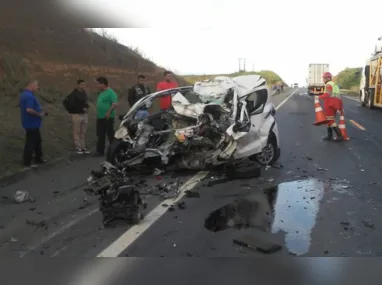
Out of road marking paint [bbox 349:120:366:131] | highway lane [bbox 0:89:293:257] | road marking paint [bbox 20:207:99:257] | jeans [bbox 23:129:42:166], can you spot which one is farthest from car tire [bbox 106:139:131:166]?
road marking paint [bbox 349:120:366:131]

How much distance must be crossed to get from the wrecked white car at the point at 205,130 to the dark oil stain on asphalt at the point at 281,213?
1176 mm

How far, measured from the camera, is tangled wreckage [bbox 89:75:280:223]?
702 centimetres

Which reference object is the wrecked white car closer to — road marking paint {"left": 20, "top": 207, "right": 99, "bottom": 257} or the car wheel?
the car wheel

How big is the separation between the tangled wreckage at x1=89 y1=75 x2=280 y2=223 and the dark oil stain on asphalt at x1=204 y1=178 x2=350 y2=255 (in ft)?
3.72

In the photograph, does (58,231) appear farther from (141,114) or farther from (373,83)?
(373,83)

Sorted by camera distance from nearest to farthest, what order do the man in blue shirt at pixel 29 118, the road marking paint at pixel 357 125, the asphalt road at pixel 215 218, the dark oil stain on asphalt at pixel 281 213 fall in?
the asphalt road at pixel 215 218 < the dark oil stain on asphalt at pixel 281 213 < the man in blue shirt at pixel 29 118 < the road marking paint at pixel 357 125

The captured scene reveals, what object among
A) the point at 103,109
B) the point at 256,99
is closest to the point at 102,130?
the point at 103,109

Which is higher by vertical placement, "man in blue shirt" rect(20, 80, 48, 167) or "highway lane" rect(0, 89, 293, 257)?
"man in blue shirt" rect(20, 80, 48, 167)

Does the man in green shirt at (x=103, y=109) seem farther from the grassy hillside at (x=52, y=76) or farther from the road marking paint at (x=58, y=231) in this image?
the road marking paint at (x=58, y=231)

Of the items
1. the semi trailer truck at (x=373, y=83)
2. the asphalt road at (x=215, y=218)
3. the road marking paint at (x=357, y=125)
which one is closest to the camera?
the asphalt road at (x=215, y=218)

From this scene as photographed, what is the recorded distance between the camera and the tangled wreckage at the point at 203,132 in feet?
23.0

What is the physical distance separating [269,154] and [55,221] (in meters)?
4.40

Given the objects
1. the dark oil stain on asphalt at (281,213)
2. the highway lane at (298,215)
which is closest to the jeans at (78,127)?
the highway lane at (298,215)

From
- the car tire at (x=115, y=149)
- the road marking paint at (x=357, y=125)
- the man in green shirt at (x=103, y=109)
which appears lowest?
the road marking paint at (x=357, y=125)
